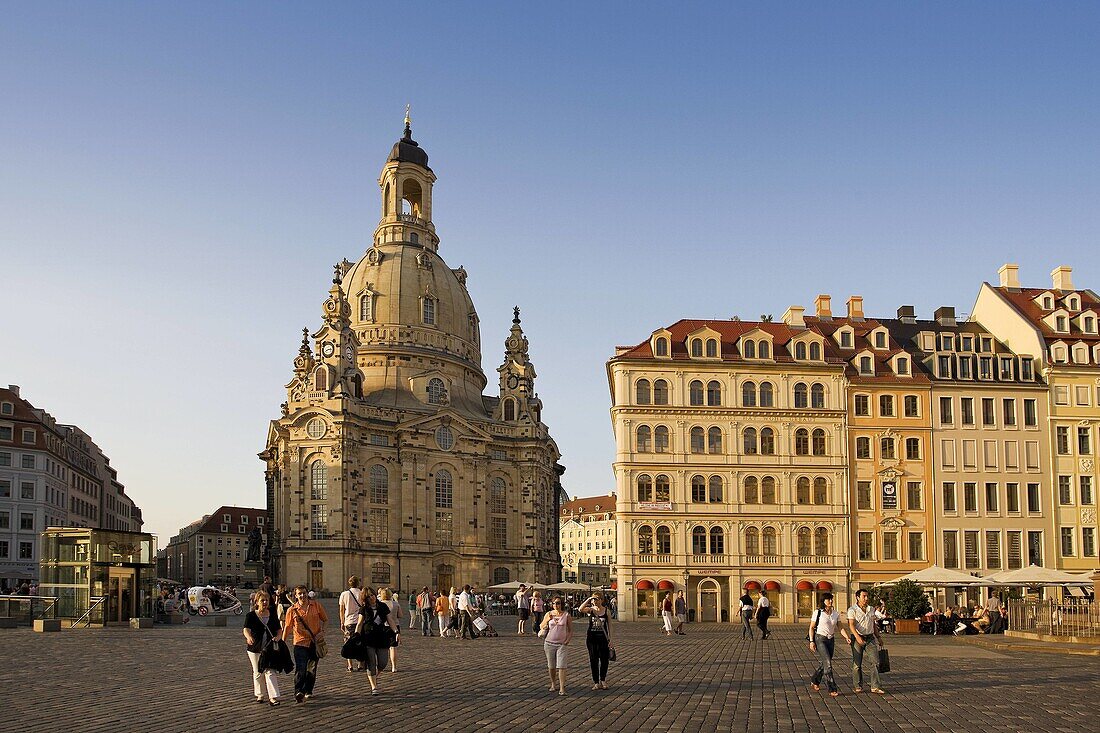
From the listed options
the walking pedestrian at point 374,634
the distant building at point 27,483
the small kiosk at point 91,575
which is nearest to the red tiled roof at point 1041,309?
the small kiosk at point 91,575

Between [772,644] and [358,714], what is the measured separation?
24.7 metres

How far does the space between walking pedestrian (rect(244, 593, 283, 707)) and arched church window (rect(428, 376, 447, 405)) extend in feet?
313

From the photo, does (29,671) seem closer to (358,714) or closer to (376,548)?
(358,714)

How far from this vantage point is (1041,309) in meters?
72.2

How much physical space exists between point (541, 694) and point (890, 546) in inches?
1908

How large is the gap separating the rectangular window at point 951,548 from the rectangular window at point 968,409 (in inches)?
241

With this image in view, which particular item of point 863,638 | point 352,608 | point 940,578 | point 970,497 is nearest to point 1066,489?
point 970,497

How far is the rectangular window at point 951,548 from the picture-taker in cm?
6669

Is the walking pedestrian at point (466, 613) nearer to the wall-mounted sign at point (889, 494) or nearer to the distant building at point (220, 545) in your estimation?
the wall-mounted sign at point (889, 494)

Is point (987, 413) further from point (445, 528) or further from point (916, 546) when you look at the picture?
point (445, 528)

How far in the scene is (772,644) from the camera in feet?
135

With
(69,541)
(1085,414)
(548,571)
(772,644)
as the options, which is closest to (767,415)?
(1085,414)

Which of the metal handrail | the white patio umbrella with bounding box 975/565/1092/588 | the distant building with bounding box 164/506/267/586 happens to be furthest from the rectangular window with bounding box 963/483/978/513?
the distant building with bounding box 164/506/267/586

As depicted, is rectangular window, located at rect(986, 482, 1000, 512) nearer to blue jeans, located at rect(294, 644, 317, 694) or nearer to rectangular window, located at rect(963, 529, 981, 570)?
rectangular window, located at rect(963, 529, 981, 570)
